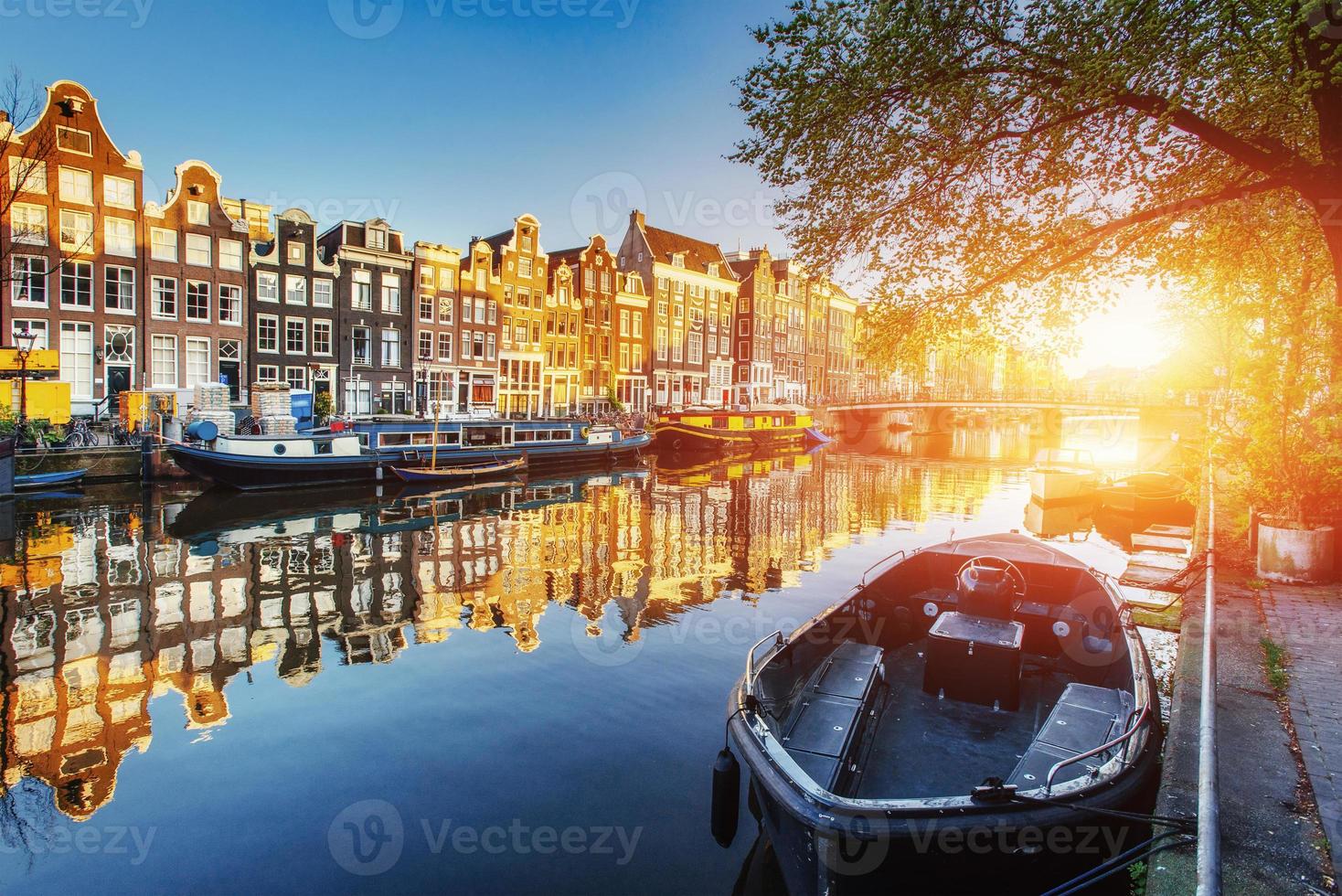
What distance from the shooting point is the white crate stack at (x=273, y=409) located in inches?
1374

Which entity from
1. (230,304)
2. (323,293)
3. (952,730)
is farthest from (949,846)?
(323,293)

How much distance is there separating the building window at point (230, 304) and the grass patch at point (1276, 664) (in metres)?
46.8

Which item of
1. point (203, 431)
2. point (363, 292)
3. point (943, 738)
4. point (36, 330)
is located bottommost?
point (943, 738)

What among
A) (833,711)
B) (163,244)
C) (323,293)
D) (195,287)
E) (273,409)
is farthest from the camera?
(323,293)

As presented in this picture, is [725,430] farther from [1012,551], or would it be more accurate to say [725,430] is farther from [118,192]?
[1012,551]

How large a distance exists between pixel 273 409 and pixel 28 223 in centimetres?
1333

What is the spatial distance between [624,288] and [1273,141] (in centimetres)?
5702

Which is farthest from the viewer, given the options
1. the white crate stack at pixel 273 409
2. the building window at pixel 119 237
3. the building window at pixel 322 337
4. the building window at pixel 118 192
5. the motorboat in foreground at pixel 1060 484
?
the building window at pixel 322 337

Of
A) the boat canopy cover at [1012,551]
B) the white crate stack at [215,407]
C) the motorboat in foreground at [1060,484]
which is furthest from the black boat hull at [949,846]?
the white crate stack at [215,407]

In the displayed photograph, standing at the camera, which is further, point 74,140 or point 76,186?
point 76,186

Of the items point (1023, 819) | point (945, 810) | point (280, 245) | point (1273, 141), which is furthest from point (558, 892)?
point (280, 245)

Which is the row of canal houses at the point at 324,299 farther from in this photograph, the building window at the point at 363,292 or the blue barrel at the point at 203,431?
the blue barrel at the point at 203,431

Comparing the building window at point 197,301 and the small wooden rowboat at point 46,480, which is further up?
the building window at point 197,301

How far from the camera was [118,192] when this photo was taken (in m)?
37.2
